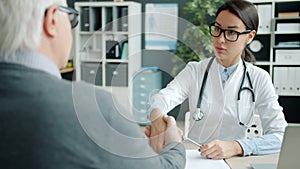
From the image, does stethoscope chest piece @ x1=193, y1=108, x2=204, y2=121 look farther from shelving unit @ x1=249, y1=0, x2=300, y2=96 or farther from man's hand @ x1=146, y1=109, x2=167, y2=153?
shelving unit @ x1=249, y1=0, x2=300, y2=96

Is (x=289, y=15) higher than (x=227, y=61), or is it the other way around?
(x=289, y=15)

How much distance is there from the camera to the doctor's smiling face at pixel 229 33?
1.72 metres

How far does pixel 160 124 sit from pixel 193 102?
67cm

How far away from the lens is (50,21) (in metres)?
0.79

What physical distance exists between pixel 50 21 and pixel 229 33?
112cm

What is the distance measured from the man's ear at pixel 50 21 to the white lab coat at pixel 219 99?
887mm

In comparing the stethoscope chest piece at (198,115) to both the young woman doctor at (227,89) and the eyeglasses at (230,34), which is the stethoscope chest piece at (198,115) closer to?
the young woman doctor at (227,89)

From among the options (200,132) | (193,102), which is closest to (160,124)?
(200,132)

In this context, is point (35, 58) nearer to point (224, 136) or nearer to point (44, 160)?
point (44, 160)

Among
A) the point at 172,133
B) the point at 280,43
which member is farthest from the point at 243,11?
the point at 280,43

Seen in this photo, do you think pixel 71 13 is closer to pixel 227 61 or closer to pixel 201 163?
pixel 201 163

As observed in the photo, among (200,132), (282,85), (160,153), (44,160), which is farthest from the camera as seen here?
→ (282,85)

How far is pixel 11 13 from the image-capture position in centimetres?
76

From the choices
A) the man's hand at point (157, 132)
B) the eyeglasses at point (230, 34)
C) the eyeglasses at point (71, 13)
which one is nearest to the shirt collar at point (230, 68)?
the eyeglasses at point (230, 34)
